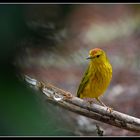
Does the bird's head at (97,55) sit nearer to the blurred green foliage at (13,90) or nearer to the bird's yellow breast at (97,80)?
the bird's yellow breast at (97,80)

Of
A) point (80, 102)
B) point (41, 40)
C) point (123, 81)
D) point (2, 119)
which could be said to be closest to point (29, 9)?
point (41, 40)

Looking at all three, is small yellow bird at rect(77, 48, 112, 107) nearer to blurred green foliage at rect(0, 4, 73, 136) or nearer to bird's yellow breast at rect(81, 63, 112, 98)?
bird's yellow breast at rect(81, 63, 112, 98)

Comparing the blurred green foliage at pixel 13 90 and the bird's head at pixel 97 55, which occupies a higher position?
the bird's head at pixel 97 55

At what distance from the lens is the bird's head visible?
2.20m

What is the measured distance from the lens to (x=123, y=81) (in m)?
5.86

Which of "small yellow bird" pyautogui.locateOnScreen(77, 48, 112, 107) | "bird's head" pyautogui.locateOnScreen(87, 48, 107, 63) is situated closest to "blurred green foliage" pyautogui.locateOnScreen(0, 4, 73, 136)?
"bird's head" pyautogui.locateOnScreen(87, 48, 107, 63)

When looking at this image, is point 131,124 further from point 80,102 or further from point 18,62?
point 18,62

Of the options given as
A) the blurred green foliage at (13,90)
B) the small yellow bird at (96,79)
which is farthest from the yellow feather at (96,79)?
the blurred green foliage at (13,90)

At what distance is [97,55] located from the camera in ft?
7.52

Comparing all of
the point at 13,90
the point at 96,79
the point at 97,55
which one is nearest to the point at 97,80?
the point at 96,79

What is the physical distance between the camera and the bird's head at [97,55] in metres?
2.20

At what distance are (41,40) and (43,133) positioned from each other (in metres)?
0.14

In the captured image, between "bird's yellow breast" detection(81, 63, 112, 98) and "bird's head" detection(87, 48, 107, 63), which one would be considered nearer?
"bird's head" detection(87, 48, 107, 63)

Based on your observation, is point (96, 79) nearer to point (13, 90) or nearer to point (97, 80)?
point (97, 80)
